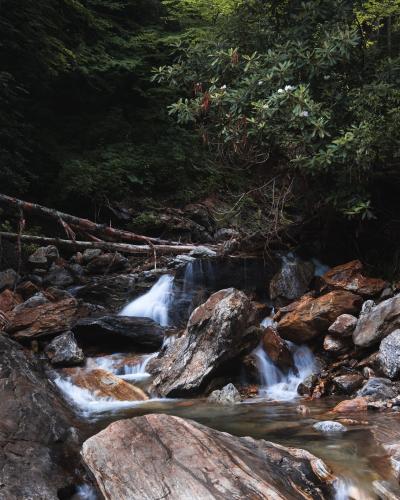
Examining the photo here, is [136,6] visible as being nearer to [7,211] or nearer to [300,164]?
[7,211]

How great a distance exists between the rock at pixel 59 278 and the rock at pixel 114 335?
107 inches

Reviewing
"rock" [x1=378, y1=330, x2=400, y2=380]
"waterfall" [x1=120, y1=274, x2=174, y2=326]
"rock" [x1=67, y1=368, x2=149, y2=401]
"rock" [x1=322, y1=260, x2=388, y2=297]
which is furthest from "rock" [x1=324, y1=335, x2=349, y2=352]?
"waterfall" [x1=120, y1=274, x2=174, y2=326]

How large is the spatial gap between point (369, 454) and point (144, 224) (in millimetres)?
11352

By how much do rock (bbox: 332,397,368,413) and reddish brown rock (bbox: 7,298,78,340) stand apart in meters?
4.48

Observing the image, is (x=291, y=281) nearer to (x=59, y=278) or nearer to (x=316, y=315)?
(x=316, y=315)

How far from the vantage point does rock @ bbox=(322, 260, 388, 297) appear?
6.90m

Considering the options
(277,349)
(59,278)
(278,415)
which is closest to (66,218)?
(59,278)

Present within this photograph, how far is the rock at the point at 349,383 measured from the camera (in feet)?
18.3

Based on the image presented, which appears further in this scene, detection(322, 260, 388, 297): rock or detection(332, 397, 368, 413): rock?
detection(322, 260, 388, 297): rock

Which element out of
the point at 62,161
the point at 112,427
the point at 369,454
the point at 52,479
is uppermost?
the point at 62,161

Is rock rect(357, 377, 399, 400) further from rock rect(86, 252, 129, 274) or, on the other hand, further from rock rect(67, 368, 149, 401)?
rock rect(86, 252, 129, 274)

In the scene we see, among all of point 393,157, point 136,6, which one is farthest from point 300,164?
point 136,6

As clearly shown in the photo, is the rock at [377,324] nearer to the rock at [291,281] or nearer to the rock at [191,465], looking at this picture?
the rock at [291,281]

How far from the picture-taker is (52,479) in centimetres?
341
